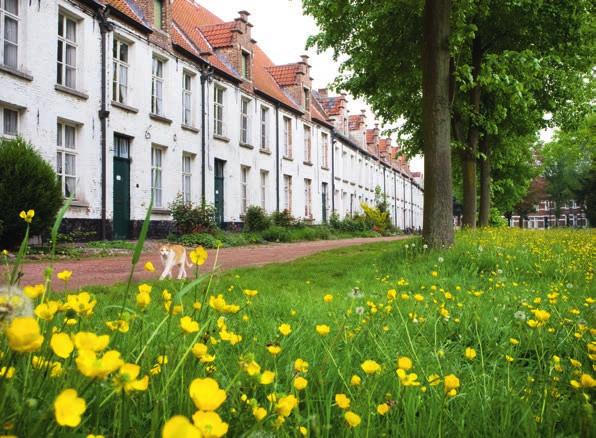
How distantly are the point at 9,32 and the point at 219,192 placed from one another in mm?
10664

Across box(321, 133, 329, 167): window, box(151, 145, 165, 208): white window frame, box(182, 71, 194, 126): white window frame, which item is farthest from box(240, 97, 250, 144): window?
box(321, 133, 329, 167): window

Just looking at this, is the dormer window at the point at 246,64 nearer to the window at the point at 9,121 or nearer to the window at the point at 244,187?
the window at the point at 244,187

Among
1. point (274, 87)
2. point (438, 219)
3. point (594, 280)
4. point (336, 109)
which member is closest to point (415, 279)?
point (594, 280)

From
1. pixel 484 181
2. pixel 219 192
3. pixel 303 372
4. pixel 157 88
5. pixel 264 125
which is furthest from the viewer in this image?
pixel 264 125

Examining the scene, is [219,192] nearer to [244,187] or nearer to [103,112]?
[244,187]

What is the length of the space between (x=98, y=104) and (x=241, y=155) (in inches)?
353

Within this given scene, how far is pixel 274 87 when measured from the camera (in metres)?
29.7

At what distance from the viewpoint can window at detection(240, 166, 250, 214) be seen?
79.7 feet

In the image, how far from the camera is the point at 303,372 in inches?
71.8

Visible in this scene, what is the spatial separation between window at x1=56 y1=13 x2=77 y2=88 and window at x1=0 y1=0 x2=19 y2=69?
145 centimetres

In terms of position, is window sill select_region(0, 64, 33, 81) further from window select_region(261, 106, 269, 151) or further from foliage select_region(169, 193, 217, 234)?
window select_region(261, 106, 269, 151)

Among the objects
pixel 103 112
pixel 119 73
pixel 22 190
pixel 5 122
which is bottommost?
pixel 22 190

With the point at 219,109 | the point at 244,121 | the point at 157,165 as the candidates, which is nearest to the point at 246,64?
the point at 244,121

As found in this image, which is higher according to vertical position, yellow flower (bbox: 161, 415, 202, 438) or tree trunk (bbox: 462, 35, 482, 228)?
tree trunk (bbox: 462, 35, 482, 228)
